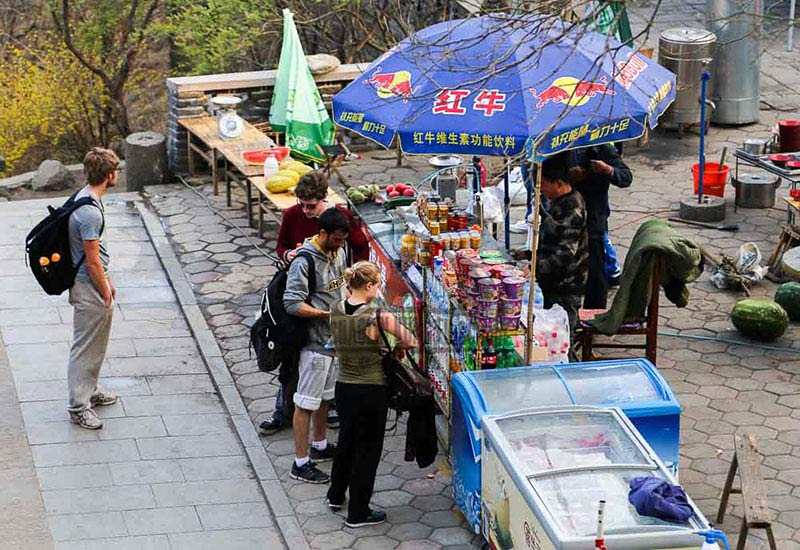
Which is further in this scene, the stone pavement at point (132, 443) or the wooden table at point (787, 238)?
the wooden table at point (787, 238)

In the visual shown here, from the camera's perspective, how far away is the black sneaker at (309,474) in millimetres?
8164

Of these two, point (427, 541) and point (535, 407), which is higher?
point (535, 407)

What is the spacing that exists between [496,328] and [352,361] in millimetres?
Result: 914

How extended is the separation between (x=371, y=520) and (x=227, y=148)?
6359 millimetres

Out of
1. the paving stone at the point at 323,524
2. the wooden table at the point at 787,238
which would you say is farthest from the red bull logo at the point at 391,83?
the wooden table at the point at 787,238

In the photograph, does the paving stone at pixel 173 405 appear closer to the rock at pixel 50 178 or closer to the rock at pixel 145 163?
the rock at pixel 145 163

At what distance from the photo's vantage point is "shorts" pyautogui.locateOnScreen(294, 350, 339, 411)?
26.2ft

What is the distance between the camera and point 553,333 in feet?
25.9

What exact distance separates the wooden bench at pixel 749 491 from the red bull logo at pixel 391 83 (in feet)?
11.3

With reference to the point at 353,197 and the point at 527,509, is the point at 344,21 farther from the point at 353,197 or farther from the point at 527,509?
the point at 527,509

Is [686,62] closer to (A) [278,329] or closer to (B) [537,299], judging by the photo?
(B) [537,299]

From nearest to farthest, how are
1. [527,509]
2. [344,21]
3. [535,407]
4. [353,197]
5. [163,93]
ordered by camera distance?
[527,509] < [535,407] < [353,197] < [344,21] < [163,93]

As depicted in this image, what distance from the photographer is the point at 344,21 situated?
1788 cm

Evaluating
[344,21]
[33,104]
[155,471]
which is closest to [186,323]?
[155,471]
